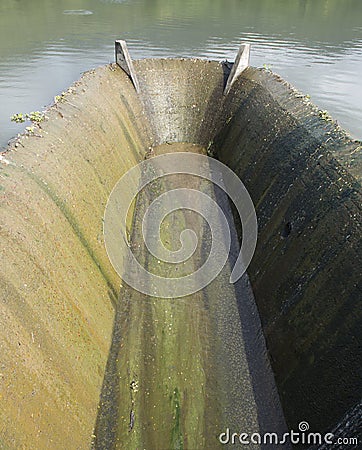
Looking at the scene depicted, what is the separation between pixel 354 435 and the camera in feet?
17.0

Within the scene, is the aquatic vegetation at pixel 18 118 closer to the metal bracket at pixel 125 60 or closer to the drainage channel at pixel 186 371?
the metal bracket at pixel 125 60

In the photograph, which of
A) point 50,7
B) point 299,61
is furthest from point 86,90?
point 50,7

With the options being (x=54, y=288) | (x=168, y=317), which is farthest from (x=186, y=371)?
(x=54, y=288)

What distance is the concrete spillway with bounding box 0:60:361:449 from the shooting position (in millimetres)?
5949

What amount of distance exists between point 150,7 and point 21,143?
35308mm

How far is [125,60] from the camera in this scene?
16.0 meters

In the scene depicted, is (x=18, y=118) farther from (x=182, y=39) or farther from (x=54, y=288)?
(x=182, y=39)

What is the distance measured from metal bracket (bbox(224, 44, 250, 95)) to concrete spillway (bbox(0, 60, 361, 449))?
665cm

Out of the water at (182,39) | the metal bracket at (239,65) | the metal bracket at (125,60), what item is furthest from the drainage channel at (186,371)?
the metal bracket at (239,65)

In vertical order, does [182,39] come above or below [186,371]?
below

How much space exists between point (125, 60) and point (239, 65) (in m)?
5.14

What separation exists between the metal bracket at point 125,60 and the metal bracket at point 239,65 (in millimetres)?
4202

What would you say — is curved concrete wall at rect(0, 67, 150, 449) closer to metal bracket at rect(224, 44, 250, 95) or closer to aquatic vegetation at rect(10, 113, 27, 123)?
aquatic vegetation at rect(10, 113, 27, 123)

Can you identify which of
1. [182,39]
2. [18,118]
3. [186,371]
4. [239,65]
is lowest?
[182,39]
